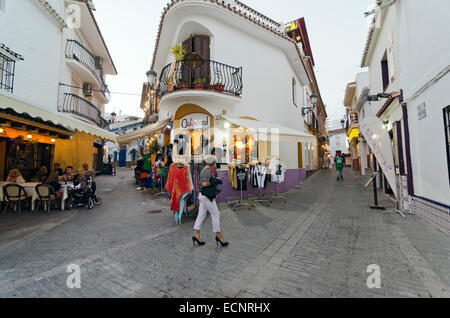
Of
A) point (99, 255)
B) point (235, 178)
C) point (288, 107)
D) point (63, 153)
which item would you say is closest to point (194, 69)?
point (235, 178)

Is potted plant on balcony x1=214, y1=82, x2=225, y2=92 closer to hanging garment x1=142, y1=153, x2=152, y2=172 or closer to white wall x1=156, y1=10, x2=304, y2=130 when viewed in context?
white wall x1=156, y1=10, x2=304, y2=130

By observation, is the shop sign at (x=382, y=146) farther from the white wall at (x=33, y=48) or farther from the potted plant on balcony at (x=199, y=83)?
the white wall at (x=33, y=48)

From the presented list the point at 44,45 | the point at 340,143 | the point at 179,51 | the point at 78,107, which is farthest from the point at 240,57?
the point at 340,143

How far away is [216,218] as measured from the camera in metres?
4.07

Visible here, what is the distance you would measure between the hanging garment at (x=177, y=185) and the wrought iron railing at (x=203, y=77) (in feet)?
13.8

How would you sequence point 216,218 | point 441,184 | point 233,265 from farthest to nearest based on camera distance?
1. point 441,184
2. point 216,218
3. point 233,265

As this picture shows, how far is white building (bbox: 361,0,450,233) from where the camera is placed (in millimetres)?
4570

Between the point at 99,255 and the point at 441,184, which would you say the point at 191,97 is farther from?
the point at 441,184

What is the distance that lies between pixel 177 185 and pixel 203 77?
5.65m

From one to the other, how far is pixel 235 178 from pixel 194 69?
16.8ft

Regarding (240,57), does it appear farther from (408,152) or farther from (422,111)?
(408,152)

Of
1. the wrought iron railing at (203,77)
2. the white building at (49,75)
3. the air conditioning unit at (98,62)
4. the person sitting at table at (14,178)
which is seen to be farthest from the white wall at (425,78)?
the air conditioning unit at (98,62)

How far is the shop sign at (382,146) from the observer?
5.76 meters

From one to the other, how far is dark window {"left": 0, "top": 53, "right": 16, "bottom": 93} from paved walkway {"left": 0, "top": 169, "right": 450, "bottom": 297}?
5832 mm
